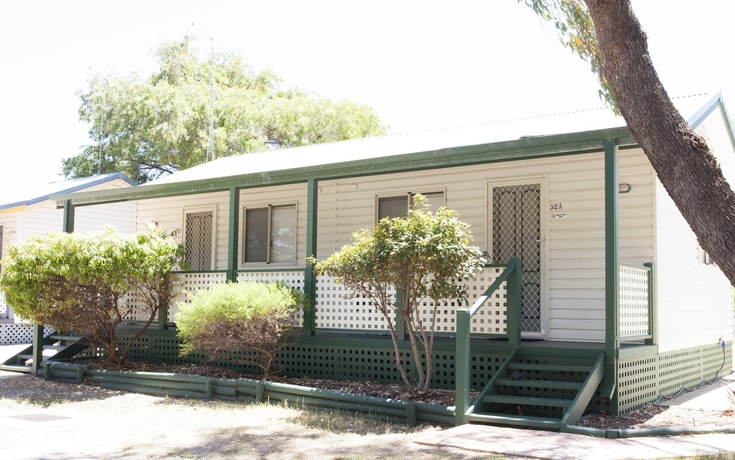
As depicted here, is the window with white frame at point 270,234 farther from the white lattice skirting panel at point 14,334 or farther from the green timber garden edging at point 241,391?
the white lattice skirting panel at point 14,334

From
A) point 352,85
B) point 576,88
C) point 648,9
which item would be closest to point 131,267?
point 648,9

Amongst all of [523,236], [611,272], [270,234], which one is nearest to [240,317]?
[270,234]

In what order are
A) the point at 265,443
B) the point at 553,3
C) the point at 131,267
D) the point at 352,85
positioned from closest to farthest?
the point at 265,443 → the point at 553,3 → the point at 131,267 → the point at 352,85

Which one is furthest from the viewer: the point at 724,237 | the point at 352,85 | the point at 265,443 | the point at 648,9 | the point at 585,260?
the point at 352,85

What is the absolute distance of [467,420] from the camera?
26.0ft

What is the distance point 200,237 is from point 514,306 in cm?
795

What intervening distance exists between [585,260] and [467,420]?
3.60m

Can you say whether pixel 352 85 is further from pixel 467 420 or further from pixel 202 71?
pixel 467 420

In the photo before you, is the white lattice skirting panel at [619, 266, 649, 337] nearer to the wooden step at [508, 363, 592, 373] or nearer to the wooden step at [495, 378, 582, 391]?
the wooden step at [508, 363, 592, 373]

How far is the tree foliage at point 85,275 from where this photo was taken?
37.3ft

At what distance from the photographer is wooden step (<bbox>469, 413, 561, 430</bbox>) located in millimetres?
7438

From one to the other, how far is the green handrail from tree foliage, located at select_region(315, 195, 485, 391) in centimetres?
38

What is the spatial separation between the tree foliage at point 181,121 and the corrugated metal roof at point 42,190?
870cm

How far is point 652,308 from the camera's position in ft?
31.8
